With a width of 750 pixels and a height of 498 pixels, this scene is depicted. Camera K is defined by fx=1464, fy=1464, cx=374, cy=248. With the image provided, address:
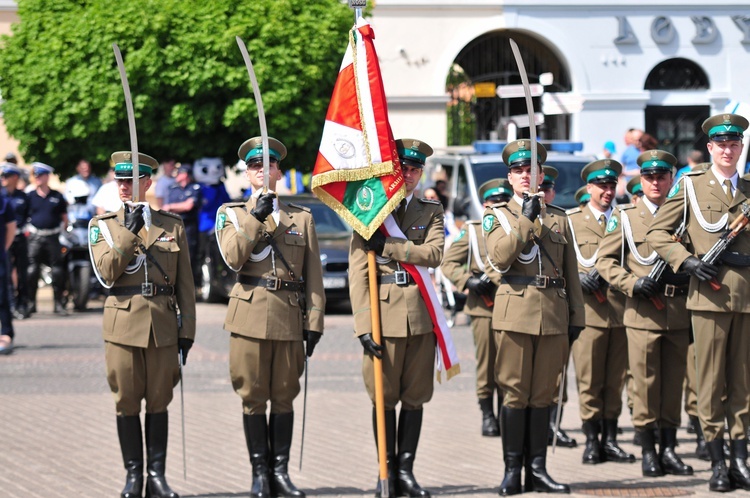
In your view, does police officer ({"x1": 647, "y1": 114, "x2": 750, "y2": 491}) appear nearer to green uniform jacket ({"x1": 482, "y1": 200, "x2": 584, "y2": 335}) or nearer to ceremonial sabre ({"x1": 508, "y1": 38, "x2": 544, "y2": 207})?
green uniform jacket ({"x1": 482, "y1": 200, "x2": 584, "y2": 335})

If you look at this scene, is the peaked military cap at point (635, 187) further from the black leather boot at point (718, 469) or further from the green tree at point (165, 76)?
the green tree at point (165, 76)

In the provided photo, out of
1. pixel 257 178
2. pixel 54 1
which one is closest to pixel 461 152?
pixel 54 1

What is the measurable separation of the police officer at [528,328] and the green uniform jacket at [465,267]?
6.79 ft

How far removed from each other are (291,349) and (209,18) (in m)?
13.7

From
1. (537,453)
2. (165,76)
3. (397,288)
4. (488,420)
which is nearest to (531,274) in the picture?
(397,288)

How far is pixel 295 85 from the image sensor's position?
21.7 m

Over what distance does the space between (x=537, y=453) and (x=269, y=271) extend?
1939 millimetres

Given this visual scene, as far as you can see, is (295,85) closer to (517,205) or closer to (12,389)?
(12,389)

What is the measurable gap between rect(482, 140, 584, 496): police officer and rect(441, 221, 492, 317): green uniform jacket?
207cm

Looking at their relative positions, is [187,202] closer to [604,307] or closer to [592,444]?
[604,307]

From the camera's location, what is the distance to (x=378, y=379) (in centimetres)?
844

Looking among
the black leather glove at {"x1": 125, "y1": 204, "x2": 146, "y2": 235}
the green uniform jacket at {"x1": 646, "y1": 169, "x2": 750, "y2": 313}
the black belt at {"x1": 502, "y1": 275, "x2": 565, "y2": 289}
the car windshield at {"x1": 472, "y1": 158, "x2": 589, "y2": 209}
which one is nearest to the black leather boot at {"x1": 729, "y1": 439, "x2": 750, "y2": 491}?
the green uniform jacket at {"x1": 646, "y1": 169, "x2": 750, "y2": 313}

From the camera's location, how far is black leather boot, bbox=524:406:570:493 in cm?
870

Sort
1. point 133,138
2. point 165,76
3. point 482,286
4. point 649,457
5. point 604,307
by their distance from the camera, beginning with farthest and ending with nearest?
point 165,76
point 482,286
point 604,307
point 649,457
point 133,138
